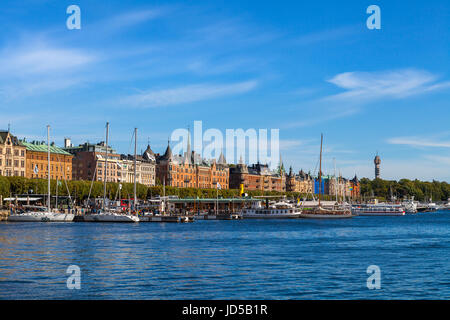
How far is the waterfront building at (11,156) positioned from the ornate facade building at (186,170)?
1899 inches

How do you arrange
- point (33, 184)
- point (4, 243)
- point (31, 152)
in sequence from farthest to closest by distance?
1. point (31, 152)
2. point (33, 184)
3. point (4, 243)

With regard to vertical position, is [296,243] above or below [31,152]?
below

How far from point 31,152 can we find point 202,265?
11291cm

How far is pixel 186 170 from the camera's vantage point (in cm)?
18400

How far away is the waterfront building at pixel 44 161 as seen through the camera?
135 meters

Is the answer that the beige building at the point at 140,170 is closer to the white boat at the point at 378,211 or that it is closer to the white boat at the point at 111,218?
the white boat at the point at 378,211

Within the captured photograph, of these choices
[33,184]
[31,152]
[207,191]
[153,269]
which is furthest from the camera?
[207,191]

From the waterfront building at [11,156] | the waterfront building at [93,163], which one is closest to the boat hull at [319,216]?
the waterfront building at [93,163]

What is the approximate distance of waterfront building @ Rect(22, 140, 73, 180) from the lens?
13488cm

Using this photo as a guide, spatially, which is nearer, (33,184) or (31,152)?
(33,184)

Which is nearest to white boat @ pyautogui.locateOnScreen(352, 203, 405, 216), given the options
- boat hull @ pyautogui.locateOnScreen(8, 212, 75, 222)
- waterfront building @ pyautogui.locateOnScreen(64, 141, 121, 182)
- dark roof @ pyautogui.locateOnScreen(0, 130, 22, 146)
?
waterfront building @ pyautogui.locateOnScreen(64, 141, 121, 182)

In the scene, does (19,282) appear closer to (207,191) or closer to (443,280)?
(443,280)
